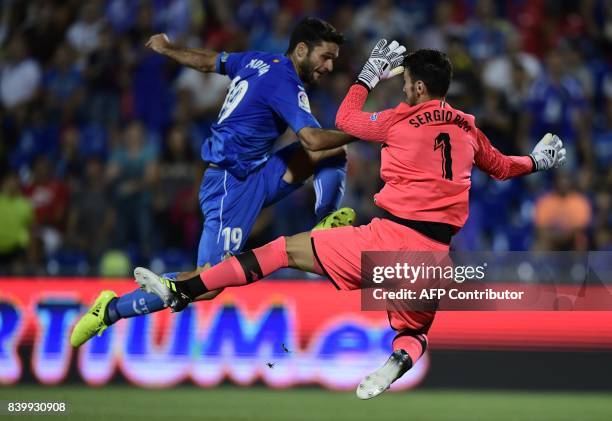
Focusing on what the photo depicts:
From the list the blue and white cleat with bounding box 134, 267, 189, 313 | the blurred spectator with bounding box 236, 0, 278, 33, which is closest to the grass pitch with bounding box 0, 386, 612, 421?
the blue and white cleat with bounding box 134, 267, 189, 313

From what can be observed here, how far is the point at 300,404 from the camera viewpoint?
35.5ft

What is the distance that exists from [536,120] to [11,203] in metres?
6.66

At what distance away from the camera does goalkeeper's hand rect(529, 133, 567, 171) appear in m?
8.59

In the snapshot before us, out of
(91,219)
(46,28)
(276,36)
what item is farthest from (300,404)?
(46,28)

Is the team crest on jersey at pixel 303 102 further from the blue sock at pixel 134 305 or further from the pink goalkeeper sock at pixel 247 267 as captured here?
the blue sock at pixel 134 305

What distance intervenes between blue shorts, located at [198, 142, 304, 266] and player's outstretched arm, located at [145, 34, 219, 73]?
0.87m

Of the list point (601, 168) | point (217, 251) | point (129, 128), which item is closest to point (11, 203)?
point (129, 128)

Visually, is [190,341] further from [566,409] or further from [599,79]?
[599,79]

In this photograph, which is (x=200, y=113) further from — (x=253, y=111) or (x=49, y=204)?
(x=253, y=111)

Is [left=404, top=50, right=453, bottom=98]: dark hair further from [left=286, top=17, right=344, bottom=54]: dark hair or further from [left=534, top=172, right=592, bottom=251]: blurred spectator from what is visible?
[left=534, top=172, right=592, bottom=251]: blurred spectator

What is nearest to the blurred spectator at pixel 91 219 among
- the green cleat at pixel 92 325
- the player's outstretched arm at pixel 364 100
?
the green cleat at pixel 92 325

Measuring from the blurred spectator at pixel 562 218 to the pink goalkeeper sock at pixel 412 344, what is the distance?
5.05 meters

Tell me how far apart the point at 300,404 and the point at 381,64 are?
3.97 metres

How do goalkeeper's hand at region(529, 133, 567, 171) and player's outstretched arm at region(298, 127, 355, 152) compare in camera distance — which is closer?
player's outstretched arm at region(298, 127, 355, 152)
